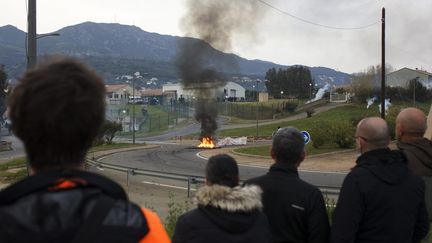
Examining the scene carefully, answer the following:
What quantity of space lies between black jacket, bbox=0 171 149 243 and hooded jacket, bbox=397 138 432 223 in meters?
3.24

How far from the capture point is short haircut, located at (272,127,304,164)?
3.86 meters

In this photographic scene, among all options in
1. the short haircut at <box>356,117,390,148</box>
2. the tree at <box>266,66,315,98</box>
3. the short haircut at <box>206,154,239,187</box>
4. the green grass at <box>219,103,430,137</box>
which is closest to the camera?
the short haircut at <box>206,154,239,187</box>

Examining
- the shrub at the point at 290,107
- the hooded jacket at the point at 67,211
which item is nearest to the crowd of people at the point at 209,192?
the hooded jacket at the point at 67,211

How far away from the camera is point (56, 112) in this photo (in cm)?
176

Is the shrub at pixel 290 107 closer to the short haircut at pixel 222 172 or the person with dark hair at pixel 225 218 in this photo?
the short haircut at pixel 222 172

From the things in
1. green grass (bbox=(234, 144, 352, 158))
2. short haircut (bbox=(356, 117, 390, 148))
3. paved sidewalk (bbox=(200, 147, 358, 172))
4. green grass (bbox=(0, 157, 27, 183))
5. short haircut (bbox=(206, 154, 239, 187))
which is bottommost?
green grass (bbox=(0, 157, 27, 183))

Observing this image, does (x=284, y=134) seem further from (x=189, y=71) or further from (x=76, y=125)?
(x=189, y=71)

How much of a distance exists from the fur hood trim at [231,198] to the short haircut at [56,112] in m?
1.32

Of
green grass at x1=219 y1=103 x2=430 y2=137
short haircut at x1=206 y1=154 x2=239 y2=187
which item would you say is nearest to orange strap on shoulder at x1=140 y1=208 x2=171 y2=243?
short haircut at x1=206 y1=154 x2=239 y2=187

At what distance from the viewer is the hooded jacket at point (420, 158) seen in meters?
4.43

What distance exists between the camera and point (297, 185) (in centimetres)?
381

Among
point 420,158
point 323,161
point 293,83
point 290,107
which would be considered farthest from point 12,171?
point 293,83

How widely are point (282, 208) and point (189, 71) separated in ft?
140

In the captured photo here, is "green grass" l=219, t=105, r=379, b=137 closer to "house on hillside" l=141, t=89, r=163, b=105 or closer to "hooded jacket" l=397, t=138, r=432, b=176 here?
"hooded jacket" l=397, t=138, r=432, b=176
